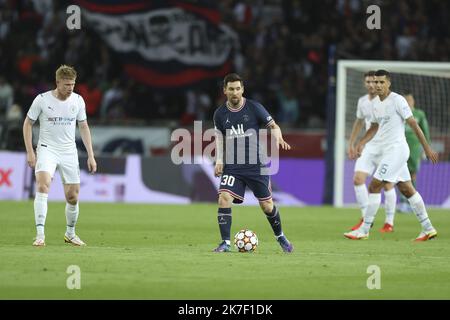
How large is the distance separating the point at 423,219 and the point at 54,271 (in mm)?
6593

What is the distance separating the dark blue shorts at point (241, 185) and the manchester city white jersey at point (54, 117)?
2295 millimetres

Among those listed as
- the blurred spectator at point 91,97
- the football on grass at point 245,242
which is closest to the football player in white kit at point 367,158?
the football on grass at point 245,242

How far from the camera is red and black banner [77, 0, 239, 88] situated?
85.7 feet

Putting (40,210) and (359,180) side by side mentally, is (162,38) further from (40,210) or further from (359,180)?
(40,210)

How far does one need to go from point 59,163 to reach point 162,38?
13.9 meters

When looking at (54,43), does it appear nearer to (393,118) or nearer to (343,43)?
(343,43)

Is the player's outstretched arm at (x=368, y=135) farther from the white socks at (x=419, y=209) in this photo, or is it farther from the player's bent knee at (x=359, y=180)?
the white socks at (x=419, y=209)

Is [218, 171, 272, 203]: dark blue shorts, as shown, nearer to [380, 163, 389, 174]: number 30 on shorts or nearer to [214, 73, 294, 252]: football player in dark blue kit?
[214, 73, 294, 252]: football player in dark blue kit

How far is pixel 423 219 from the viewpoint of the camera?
14.6 metres

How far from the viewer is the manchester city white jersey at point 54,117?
12.7 metres

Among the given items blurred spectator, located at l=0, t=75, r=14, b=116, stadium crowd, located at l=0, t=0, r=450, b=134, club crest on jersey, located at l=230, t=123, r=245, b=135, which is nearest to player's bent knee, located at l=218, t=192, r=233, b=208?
club crest on jersey, located at l=230, t=123, r=245, b=135

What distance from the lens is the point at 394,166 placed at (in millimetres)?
14469

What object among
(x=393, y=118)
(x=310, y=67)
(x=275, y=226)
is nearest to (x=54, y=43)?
(x=310, y=67)

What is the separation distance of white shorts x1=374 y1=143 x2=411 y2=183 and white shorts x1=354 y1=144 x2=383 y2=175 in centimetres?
72
